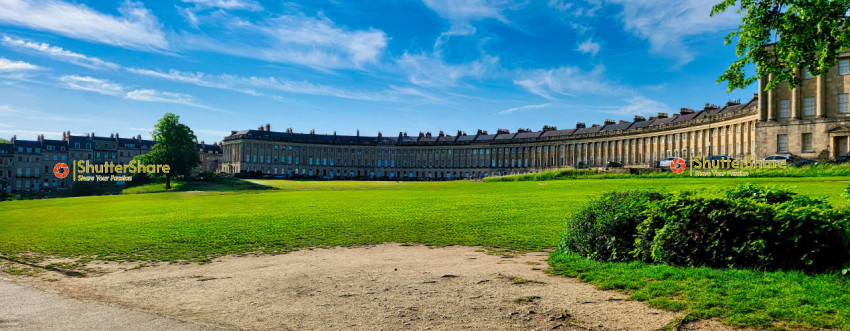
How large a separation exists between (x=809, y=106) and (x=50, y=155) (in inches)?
6001

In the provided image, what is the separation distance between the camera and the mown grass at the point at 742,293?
6305 millimetres

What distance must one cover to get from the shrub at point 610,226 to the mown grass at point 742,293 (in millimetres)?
1074

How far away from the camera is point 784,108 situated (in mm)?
50469

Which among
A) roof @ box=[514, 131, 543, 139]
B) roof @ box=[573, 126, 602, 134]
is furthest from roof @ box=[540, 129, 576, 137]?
roof @ box=[573, 126, 602, 134]

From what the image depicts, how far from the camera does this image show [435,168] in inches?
6152

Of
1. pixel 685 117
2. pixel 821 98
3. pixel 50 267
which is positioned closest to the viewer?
pixel 50 267

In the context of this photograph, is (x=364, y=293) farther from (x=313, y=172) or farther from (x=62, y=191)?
(x=313, y=172)

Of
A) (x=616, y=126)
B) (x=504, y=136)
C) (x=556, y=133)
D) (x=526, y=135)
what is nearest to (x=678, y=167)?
(x=616, y=126)

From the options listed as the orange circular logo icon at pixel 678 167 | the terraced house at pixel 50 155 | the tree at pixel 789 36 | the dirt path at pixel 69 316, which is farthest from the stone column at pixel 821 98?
the terraced house at pixel 50 155

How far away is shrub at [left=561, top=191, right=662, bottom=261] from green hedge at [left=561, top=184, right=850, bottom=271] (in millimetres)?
19

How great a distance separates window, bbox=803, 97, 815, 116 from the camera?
48406 mm

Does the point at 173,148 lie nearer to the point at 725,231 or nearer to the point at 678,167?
the point at 678,167

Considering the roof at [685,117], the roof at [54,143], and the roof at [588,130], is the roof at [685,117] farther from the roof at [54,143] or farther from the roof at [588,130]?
the roof at [54,143]

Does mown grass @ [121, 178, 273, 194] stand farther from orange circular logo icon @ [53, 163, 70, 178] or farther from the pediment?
the pediment
